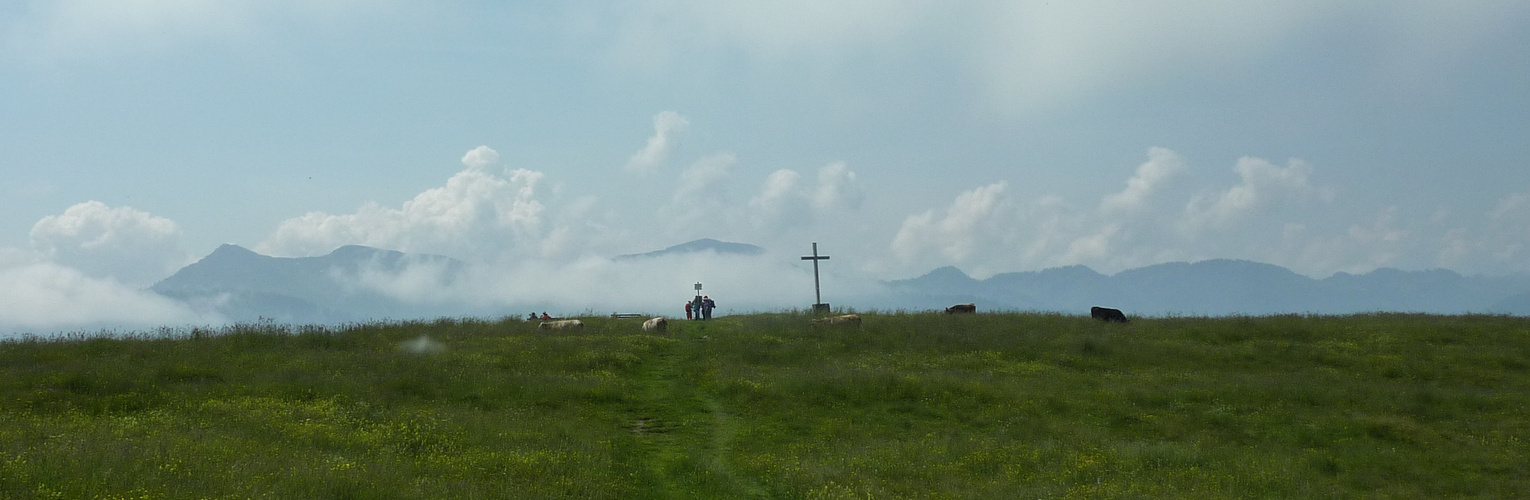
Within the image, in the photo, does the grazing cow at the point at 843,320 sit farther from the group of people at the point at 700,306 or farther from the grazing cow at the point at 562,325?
the group of people at the point at 700,306

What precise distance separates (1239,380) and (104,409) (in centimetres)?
3383

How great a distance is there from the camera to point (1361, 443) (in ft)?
76.8

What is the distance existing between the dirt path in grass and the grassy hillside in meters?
0.12

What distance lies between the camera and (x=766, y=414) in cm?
2602

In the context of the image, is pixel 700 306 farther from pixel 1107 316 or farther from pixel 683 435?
pixel 683 435

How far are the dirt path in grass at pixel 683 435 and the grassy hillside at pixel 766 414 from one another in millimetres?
119

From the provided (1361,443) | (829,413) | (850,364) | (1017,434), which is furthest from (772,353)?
(1361,443)

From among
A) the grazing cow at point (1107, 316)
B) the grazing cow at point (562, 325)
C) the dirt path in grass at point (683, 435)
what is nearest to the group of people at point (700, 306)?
the grazing cow at point (562, 325)

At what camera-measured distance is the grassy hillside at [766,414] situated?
57.5 ft

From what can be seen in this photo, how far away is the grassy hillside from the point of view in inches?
690

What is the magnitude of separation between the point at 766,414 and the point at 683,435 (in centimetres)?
358

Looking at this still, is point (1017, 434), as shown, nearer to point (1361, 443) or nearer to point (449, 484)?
point (1361, 443)

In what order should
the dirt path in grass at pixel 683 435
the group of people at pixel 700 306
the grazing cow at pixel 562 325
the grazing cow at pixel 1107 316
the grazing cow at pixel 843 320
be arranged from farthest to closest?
the group of people at pixel 700 306, the grazing cow at pixel 1107 316, the grazing cow at pixel 843 320, the grazing cow at pixel 562 325, the dirt path in grass at pixel 683 435

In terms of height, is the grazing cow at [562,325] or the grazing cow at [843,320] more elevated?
the grazing cow at [562,325]
